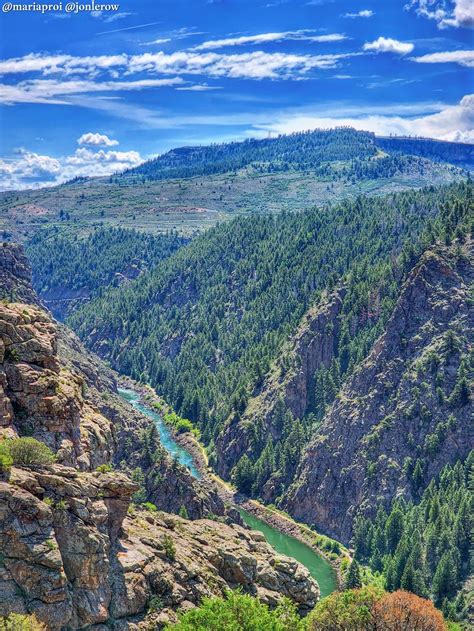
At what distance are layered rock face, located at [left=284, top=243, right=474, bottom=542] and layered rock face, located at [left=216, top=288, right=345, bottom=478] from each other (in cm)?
1470

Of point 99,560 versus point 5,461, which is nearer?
point 5,461

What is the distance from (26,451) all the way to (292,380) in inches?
5266

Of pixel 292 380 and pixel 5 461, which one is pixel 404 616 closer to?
pixel 5 461

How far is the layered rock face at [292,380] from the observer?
586 ft

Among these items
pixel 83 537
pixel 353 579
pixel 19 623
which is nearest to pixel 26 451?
pixel 83 537

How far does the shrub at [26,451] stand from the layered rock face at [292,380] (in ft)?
407

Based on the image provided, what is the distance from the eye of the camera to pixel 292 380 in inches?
7175

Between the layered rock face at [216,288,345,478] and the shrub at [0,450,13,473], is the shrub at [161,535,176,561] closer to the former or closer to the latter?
the shrub at [0,450,13,473]

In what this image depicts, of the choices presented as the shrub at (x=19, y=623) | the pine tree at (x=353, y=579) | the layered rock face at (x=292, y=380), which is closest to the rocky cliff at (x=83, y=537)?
the shrub at (x=19, y=623)

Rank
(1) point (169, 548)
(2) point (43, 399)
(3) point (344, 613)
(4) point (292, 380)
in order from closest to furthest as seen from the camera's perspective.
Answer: (2) point (43, 399) < (1) point (169, 548) < (3) point (344, 613) < (4) point (292, 380)

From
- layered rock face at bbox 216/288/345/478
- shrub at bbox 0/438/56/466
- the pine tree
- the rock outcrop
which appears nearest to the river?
the pine tree

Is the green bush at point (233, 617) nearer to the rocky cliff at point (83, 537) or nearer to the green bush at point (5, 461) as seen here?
the rocky cliff at point (83, 537)

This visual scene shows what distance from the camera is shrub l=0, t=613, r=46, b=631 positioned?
138 ft

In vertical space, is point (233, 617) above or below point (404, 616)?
above
